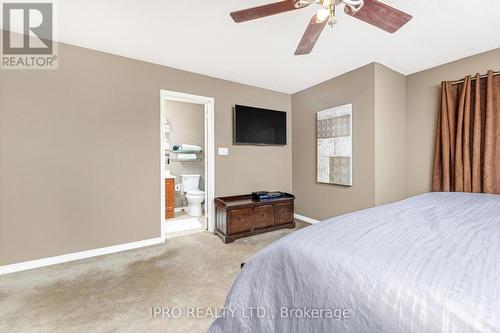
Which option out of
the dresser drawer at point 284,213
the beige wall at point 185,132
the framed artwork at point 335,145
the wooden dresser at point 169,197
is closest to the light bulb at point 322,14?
the framed artwork at point 335,145

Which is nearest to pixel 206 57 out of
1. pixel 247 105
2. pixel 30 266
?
pixel 247 105

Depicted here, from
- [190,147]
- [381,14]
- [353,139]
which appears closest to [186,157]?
[190,147]

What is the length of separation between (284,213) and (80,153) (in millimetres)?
2777

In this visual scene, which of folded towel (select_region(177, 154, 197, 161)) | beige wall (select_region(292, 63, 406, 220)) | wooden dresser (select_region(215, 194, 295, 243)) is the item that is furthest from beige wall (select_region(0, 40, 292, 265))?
beige wall (select_region(292, 63, 406, 220))

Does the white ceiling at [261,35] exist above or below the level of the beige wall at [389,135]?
above

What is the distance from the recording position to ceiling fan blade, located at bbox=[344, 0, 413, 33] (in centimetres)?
130

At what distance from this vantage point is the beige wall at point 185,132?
489 centimetres

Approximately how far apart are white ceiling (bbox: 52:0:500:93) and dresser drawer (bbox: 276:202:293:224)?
2.01 metres

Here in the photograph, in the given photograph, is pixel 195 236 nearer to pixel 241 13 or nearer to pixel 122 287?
pixel 122 287

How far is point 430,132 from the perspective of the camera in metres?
2.83

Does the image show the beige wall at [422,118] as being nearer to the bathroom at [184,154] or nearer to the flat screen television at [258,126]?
the flat screen television at [258,126]

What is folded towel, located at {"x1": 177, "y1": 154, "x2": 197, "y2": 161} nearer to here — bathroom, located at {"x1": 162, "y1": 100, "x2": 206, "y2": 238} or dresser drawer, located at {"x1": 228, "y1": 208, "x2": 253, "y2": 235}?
bathroom, located at {"x1": 162, "y1": 100, "x2": 206, "y2": 238}

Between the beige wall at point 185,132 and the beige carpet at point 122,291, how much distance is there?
2.45 m

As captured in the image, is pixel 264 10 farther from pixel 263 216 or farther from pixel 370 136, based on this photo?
pixel 263 216
